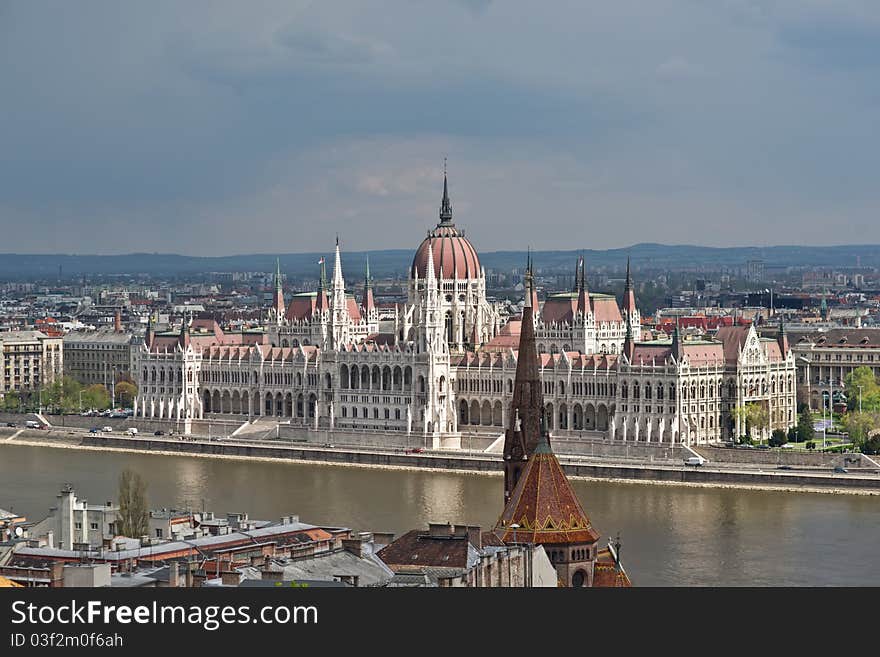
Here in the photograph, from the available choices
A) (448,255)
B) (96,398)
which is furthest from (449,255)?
(96,398)

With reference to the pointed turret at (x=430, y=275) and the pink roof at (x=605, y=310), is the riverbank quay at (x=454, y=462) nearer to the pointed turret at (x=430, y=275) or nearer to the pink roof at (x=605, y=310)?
the pointed turret at (x=430, y=275)

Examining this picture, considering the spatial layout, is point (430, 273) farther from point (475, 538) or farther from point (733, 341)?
point (475, 538)

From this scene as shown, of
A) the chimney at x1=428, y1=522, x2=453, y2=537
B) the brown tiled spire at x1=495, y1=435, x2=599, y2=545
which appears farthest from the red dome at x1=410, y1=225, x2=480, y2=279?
the brown tiled spire at x1=495, y1=435, x2=599, y2=545

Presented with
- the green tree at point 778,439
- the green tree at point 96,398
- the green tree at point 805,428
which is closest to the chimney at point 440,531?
the green tree at point 778,439

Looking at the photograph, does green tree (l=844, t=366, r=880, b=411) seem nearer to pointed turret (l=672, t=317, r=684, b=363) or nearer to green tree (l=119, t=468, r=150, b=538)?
pointed turret (l=672, t=317, r=684, b=363)
